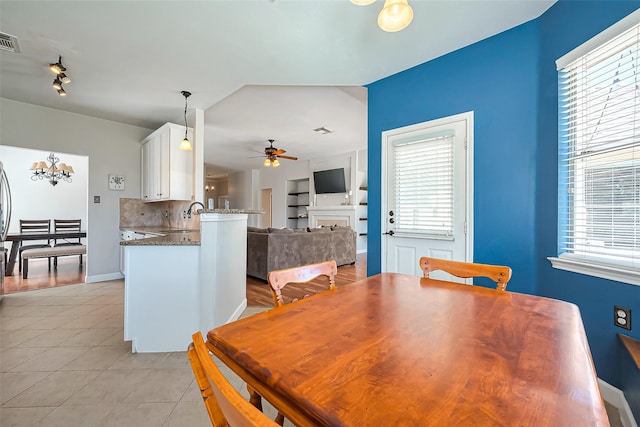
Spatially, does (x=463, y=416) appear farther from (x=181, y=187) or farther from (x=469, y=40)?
(x=181, y=187)

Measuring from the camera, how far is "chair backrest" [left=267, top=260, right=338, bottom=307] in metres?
1.17

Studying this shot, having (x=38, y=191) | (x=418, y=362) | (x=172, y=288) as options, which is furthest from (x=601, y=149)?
(x=38, y=191)

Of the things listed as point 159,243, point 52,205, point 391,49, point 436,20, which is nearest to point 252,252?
point 159,243

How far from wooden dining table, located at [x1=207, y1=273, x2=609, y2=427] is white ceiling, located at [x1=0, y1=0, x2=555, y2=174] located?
2069mm

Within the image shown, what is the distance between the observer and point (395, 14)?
4.26 feet

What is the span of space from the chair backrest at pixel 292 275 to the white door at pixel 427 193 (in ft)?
5.26

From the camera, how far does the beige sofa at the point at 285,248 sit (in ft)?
14.5

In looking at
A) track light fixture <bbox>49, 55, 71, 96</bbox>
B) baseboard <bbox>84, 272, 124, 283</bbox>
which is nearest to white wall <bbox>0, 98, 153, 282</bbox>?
baseboard <bbox>84, 272, 124, 283</bbox>

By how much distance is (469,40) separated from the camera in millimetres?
2363

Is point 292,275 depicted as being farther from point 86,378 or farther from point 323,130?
point 323,130

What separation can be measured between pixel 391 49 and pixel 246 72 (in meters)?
1.49

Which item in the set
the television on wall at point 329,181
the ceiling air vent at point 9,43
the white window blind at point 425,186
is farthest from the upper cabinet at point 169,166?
the television on wall at point 329,181

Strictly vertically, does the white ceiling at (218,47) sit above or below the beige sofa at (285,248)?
above

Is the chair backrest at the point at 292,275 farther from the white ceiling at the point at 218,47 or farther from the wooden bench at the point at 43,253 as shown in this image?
the wooden bench at the point at 43,253
